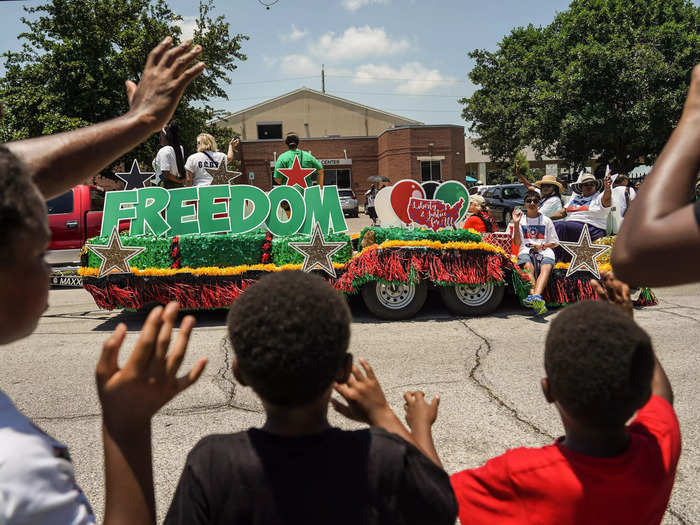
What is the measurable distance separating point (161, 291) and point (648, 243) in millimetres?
6106

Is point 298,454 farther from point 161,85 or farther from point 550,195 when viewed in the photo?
point 550,195

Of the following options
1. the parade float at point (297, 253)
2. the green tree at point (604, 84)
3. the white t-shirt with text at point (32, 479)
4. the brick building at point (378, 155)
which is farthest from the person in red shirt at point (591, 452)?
the brick building at point (378, 155)

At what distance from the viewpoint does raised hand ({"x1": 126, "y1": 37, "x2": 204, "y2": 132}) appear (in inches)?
56.3

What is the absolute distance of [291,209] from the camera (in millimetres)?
7238

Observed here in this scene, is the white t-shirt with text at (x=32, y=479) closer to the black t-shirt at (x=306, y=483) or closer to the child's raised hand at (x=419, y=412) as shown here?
the black t-shirt at (x=306, y=483)

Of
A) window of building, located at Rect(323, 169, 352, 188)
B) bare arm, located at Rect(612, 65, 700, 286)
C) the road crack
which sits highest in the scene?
window of building, located at Rect(323, 169, 352, 188)

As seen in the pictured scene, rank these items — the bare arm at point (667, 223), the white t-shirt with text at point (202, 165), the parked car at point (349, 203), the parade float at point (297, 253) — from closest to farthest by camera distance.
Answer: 1. the bare arm at point (667, 223)
2. the parade float at point (297, 253)
3. the white t-shirt with text at point (202, 165)
4. the parked car at point (349, 203)

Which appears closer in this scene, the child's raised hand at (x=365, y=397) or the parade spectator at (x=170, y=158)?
the child's raised hand at (x=365, y=397)

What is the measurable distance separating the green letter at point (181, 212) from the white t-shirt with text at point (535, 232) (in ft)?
14.3

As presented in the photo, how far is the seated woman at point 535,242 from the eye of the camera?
6801 mm

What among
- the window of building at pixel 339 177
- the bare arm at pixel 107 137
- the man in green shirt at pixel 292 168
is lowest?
the bare arm at pixel 107 137

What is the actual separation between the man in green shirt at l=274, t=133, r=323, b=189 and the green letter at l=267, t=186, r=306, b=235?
0.99 feet

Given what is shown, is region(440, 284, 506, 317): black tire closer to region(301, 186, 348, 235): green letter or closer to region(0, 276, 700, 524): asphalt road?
region(0, 276, 700, 524): asphalt road

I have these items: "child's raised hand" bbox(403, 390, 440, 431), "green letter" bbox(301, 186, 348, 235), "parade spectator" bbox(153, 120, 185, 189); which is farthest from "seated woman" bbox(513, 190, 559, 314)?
"child's raised hand" bbox(403, 390, 440, 431)
